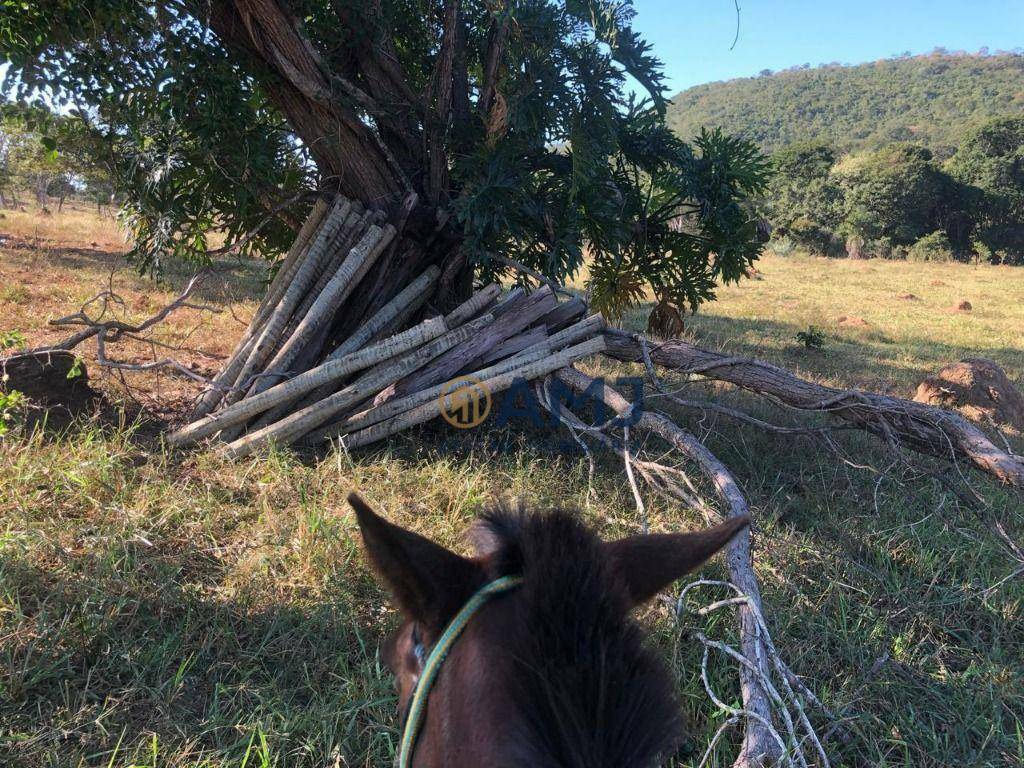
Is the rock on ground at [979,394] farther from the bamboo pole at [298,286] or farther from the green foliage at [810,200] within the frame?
the green foliage at [810,200]

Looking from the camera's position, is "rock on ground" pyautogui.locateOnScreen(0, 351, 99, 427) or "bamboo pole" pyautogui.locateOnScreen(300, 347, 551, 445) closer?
"rock on ground" pyautogui.locateOnScreen(0, 351, 99, 427)

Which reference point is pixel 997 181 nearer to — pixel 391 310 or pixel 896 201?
pixel 896 201

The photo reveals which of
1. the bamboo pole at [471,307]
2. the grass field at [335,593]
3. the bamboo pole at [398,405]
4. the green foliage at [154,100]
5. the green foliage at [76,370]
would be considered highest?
the green foliage at [154,100]

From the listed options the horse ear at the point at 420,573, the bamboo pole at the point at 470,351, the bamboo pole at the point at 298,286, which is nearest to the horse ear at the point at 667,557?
the horse ear at the point at 420,573

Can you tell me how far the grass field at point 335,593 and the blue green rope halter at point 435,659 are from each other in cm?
119

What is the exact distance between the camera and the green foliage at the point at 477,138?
12.4 ft

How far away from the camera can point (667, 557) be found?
1306 mm

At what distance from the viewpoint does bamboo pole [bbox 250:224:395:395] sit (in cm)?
441

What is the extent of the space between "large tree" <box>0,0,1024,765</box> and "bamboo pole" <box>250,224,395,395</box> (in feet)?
0.06

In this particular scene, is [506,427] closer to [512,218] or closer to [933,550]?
[512,218]

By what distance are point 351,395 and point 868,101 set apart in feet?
349

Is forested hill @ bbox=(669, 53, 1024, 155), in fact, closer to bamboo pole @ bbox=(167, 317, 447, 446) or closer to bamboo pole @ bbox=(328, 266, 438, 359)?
bamboo pole @ bbox=(328, 266, 438, 359)

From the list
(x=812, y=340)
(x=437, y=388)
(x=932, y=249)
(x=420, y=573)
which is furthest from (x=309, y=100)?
(x=932, y=249)

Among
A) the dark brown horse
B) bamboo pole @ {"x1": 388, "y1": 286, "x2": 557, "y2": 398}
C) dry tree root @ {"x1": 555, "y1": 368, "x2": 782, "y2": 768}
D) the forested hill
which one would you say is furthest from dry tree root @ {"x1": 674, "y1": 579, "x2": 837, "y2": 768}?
the forested hill
